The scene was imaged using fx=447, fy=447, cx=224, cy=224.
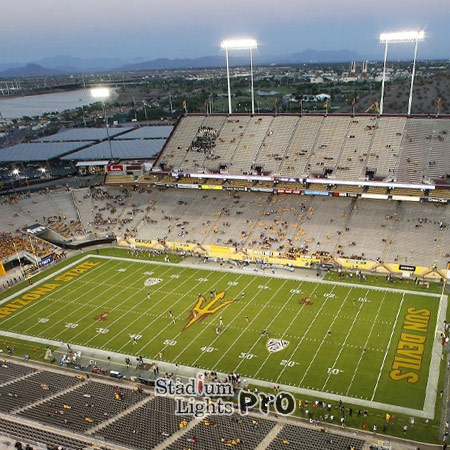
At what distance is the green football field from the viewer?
94.4 ft

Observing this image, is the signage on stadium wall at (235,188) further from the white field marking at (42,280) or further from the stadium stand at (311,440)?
the stadium stand at (311,440)

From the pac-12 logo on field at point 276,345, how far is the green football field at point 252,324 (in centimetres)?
7

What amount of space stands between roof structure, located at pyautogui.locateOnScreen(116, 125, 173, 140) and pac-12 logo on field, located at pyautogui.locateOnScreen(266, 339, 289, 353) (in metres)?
66.5

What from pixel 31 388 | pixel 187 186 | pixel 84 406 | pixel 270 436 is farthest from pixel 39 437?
pixel 187 186

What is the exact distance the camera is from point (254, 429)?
23203 millimetres

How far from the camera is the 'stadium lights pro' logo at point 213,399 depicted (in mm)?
25375

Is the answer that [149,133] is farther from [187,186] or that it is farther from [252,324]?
[252,324]

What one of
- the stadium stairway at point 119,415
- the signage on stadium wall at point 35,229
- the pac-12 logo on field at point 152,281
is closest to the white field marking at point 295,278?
the pac-12 logo on field at point 152,281

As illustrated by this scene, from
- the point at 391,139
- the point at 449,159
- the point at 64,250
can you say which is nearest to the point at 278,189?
the point at 391,139

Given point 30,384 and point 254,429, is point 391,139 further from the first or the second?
point 30,384

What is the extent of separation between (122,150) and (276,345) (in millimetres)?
58403

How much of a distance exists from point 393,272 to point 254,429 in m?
24.5

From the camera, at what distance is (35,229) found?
5412 cm

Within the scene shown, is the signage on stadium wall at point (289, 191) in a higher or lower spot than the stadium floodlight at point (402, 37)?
lower
